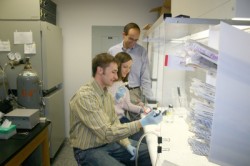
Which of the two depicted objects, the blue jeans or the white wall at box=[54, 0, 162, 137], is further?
the white wall at box=[54, 0, 162, 137]

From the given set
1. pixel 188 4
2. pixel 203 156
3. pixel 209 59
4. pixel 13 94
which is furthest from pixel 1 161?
pixel 188 4

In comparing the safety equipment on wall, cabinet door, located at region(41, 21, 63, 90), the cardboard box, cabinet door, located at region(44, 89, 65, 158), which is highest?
cabinet door, located at region(41, 21, 63, 90)

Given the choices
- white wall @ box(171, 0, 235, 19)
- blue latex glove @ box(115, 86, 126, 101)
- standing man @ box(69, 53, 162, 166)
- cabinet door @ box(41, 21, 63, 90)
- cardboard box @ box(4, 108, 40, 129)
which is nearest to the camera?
white wall @ box(171, 0, 235, 19)

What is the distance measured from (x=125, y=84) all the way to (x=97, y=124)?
2.77ft

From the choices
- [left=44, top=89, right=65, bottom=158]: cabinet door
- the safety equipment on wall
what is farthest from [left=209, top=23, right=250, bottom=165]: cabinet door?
[left=44, top=89, right=65, bottom=158]: cabinet door

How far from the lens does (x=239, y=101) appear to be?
754mm

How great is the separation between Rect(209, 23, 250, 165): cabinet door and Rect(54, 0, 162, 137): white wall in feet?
9.11

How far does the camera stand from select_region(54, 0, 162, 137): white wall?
3.37 metres

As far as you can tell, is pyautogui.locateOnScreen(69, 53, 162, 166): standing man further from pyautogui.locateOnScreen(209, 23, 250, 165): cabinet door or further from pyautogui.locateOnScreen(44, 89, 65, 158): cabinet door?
pyautogui.locateOnScreen(44, 89, 65, 158): cabinet door

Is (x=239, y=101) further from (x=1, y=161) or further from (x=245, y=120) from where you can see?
(x=1, y=161)

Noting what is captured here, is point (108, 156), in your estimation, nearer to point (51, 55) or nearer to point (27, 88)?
point (27, 88)

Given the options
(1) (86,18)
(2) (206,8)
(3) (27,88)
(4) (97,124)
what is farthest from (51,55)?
(2) (206,8)

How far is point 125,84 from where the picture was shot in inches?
87.0

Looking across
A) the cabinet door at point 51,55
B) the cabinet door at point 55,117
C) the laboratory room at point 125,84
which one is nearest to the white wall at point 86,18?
the laboratory room at point 125,84
